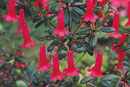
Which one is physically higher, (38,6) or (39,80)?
(38,6)

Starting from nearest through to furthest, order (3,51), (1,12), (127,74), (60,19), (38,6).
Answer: (60,19)
(38,6)
(127,74)
(3,51)
(1,12)

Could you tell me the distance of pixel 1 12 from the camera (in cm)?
459

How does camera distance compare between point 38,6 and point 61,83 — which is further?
point 61,83

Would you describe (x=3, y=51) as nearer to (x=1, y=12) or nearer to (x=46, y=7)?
(x=46, y=7)

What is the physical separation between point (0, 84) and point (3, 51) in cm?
54

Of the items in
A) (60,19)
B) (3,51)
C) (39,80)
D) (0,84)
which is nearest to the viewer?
(60,19)

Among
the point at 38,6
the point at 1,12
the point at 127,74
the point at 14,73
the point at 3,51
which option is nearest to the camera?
the point at 38,6

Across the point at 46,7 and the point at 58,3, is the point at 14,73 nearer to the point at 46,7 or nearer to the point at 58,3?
the point at 46,7

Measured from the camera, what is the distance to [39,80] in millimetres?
1642

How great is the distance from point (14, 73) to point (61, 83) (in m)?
0.72

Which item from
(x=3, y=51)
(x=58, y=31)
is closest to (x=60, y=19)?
(x=58, y=31)

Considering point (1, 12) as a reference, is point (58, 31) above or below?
below

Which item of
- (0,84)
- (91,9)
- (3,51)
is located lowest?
(0,84)

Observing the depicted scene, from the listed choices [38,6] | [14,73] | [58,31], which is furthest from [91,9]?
[14,73]
